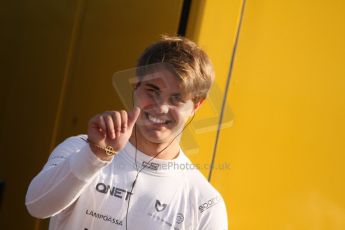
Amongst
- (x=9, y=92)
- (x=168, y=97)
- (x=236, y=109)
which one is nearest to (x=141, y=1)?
(x=236, y=109)

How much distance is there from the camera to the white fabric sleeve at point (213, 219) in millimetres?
1538

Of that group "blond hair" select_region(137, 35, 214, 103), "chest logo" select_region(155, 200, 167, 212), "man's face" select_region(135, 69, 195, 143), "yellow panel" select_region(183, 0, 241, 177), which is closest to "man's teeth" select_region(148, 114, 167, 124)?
"man's face" select_region(135, 69, 195, 143)

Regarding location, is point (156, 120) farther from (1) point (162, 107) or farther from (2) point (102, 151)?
(2) point (102, 151)

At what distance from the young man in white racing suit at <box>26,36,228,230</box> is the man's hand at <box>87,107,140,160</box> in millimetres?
171

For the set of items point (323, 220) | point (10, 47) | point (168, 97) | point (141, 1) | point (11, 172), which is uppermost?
point (141, 1)

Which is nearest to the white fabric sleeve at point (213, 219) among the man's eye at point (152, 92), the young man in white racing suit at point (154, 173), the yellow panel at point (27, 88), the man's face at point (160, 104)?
the young man in white racing suit at point (154, 173)

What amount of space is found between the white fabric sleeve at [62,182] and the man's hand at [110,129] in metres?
0.04

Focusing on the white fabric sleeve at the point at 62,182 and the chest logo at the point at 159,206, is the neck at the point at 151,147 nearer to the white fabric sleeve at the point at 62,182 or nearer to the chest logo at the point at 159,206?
the chest logo at the point at 159,206

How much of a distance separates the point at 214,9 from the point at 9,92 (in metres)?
1.39

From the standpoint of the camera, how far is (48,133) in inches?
98.5

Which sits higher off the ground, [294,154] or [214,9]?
[214,9]

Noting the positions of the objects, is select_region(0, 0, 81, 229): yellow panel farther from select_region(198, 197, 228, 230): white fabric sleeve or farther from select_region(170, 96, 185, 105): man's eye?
select_region(198, 197, 228, 230): white fabric sleeve

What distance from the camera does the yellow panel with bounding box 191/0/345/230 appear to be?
208cm

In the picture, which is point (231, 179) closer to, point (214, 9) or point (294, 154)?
point (294, 154)
